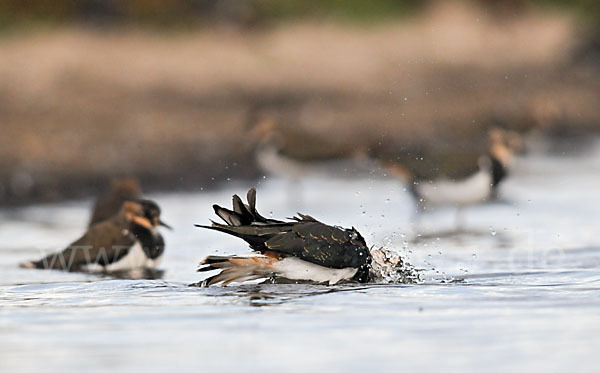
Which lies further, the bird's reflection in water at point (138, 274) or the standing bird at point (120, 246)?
the standing bird at point (120, 246)

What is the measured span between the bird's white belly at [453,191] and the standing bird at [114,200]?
331 centimetres

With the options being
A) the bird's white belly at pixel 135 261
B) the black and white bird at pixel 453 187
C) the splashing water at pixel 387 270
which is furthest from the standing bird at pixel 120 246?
the black and white bird at pixel 453 187

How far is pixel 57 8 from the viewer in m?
24.3

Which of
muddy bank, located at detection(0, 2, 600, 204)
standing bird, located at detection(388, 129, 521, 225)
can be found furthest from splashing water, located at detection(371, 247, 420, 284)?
muddy bank, located at detection(0, 2, 600, 204)

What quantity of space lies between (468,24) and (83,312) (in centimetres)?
1924

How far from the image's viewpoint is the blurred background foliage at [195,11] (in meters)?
23.6

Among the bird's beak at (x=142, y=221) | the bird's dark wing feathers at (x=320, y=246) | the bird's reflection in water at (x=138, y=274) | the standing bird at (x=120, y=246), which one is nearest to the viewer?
the bird's dark wing feathers at (x=320, y=246)

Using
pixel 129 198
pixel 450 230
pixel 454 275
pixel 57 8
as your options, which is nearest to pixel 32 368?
pixel 454 275

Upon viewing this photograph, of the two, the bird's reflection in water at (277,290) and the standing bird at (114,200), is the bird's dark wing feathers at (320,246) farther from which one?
the standing bird at (114,200)

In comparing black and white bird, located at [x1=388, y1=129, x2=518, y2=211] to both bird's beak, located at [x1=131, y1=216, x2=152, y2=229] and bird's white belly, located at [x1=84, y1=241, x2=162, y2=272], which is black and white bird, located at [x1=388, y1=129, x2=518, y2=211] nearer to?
bird's beak, located at [x1=131, y1=216, x2=152, y2=229]

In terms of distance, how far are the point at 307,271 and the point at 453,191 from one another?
5176mm

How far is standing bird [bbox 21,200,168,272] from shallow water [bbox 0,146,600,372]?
195 mm

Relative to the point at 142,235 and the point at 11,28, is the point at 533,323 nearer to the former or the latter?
the point at 142,235

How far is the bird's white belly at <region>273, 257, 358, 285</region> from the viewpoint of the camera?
8.24 metres
